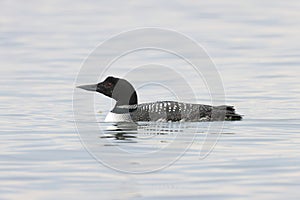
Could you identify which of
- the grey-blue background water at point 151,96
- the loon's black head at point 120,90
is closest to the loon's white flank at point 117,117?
the loon's black head at point 120,90

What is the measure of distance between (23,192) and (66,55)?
10.3m

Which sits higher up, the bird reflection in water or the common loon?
the common loon

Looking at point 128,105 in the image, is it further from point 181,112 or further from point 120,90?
point 181,112

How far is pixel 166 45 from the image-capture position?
1855 cm

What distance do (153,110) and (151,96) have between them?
1.91 m

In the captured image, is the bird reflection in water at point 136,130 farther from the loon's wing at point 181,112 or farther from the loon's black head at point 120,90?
the loon's black head at point 120,90

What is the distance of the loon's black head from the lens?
11.6m

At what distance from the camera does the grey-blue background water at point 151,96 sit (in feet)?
25.2

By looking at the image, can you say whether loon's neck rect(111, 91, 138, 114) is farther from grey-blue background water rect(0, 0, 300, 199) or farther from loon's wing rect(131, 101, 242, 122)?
grey-blue background water rect(0, 0, 300, 199)

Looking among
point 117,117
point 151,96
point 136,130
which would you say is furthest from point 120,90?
point 151,96

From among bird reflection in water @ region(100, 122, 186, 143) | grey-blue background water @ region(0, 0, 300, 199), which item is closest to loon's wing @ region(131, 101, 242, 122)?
bird reflection in water @ region(100, 122, 186, 143)

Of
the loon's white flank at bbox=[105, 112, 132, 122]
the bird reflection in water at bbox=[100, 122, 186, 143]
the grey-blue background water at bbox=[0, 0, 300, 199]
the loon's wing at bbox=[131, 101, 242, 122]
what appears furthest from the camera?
the loon's white flank at bbox=[105, 112, 132, 122]

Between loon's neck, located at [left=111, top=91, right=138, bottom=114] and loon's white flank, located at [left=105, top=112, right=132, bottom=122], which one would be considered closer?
loon's white flank, located at [left=105, top=112, right=132, bottom=122]

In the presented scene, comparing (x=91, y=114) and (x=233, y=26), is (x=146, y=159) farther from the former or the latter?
(x=233, y=26)
